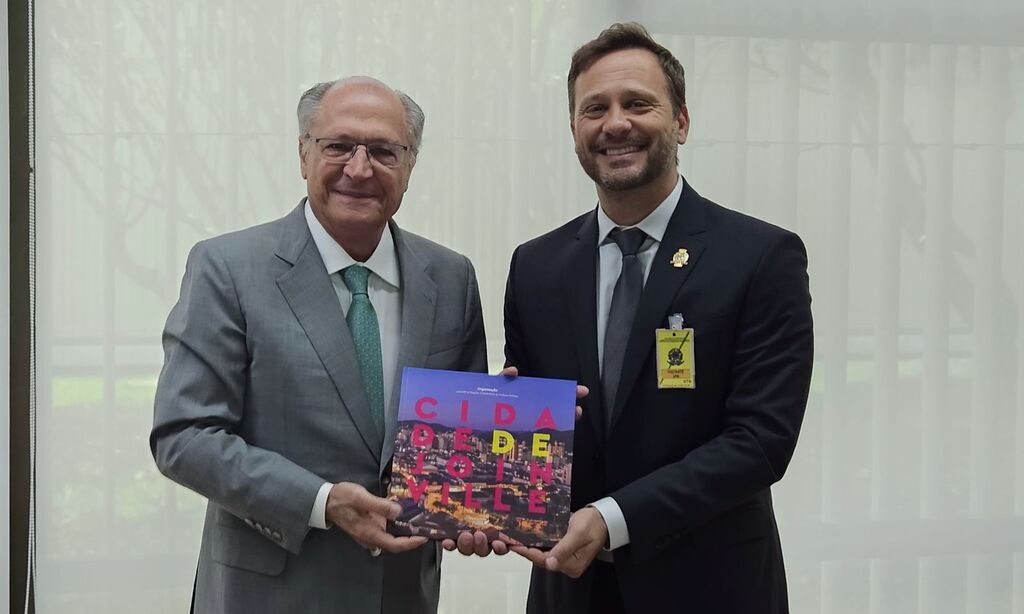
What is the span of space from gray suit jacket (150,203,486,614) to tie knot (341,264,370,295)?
0.05m

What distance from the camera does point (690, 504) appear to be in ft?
5.96

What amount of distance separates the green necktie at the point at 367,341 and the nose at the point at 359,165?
0.20 meters

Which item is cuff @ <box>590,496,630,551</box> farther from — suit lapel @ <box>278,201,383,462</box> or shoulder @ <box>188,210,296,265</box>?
shoulder @ <box>188,210,296,265</box>

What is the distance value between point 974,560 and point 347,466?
Answer: 2.61 metres

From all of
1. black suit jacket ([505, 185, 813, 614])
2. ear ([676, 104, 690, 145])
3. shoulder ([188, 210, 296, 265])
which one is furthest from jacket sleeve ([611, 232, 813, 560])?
shoulder ([188, 210, 296, 265])

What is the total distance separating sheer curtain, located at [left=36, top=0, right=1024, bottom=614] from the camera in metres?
2.92

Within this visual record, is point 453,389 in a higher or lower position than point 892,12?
lower

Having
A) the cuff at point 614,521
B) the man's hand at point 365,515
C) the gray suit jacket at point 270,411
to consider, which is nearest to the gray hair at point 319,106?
the gray suit jacket at point 270,411

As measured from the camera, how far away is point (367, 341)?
1877 mm

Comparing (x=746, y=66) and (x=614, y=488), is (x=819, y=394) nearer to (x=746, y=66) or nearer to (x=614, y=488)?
(x=746, y=66)

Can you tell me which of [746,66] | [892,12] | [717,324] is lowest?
[717,324]

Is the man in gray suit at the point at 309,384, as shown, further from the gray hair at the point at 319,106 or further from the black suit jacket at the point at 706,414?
the black suit jacket at the point at 706,414

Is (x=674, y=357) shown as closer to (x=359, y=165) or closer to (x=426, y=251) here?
(x=426, y=251)

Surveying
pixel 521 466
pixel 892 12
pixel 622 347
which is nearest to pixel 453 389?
pixel 521 466
